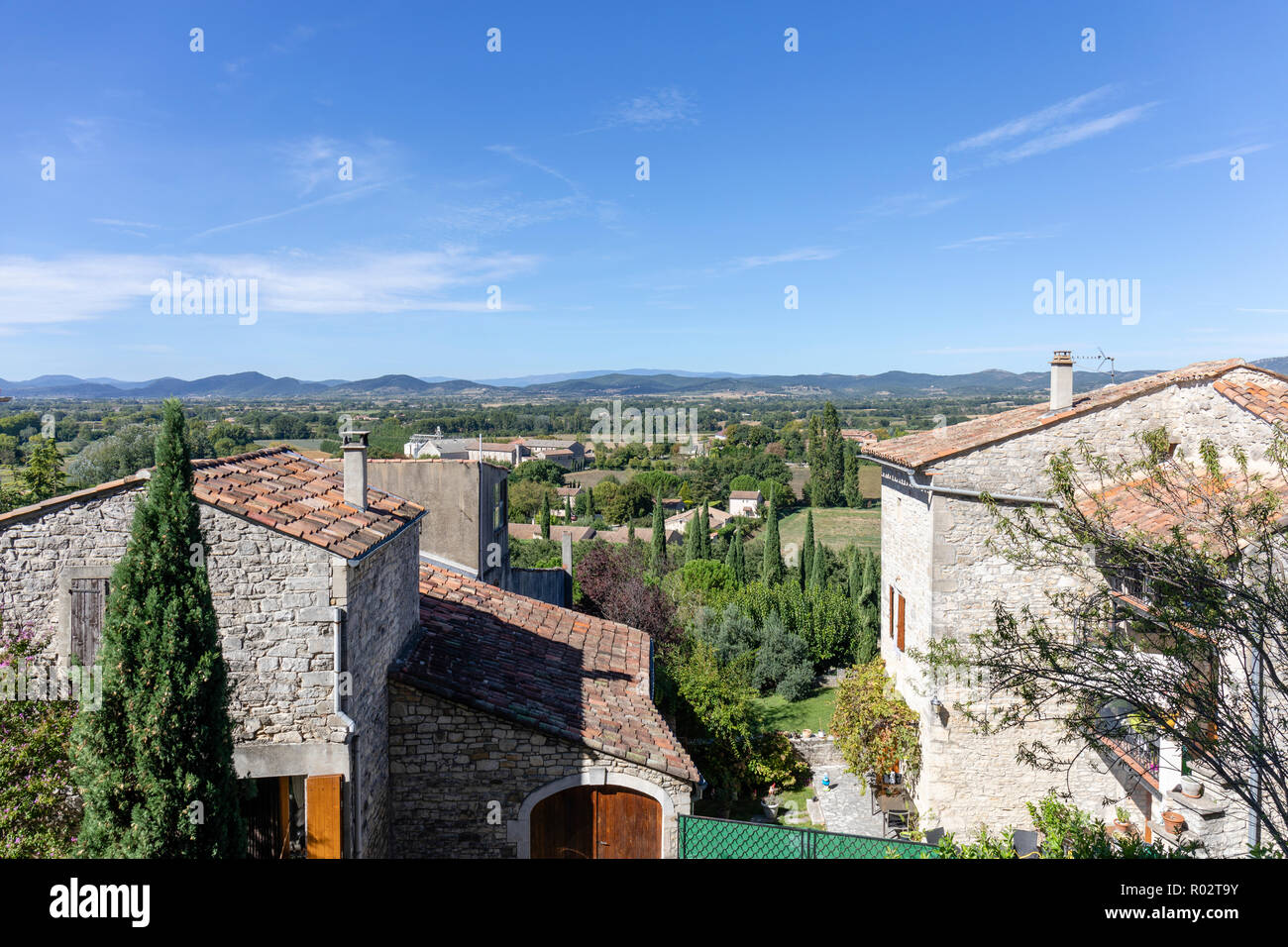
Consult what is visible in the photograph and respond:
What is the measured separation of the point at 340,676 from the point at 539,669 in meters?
4.11

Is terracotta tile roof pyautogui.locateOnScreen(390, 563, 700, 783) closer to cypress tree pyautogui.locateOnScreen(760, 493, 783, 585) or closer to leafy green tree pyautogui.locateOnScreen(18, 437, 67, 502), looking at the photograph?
leafy green tree pyautogui.locateOnScreen(18, 437, 67, 502)

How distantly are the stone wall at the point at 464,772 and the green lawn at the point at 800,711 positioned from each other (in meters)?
15.1

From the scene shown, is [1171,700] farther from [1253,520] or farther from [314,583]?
[314,583]

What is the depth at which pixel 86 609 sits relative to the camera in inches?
317

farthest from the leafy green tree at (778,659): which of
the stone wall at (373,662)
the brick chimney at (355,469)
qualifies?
the brick chimney at (355,469)

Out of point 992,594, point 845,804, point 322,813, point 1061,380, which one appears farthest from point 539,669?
point 1061,380

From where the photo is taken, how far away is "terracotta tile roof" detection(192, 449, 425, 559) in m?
7.89

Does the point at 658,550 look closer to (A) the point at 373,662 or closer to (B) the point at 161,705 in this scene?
(A) the point at 373,662

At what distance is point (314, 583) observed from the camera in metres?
7.89

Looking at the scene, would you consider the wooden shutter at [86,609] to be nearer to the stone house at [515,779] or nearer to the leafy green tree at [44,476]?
the stone house at [515,779]

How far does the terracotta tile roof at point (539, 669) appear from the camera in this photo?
959 cm
